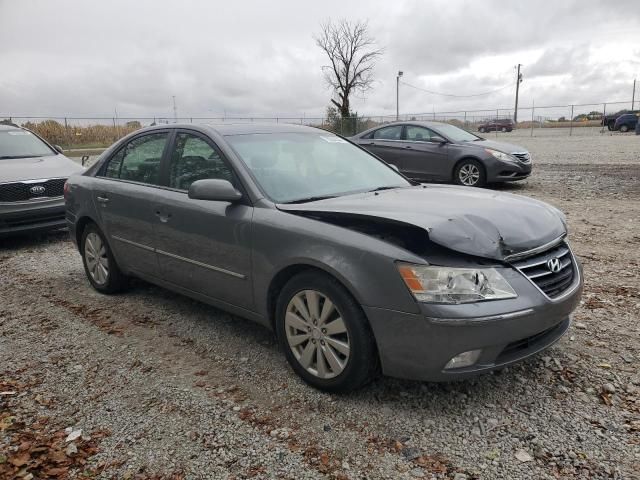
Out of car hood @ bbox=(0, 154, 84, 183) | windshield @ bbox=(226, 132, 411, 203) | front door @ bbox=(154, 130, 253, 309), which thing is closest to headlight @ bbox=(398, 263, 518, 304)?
windshield @ bbox=(226, 132, 411, 203)

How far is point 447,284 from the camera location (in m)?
2.61

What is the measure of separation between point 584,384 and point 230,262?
229 cm

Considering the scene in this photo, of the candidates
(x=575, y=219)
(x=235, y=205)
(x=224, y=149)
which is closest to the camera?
(x=235, y=205)

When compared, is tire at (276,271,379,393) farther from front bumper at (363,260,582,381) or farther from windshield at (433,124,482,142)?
windshield at (433,124,482,142)

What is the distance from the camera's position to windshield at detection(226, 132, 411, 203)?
3527mm

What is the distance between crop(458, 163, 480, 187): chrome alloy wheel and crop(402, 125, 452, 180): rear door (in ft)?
0.89

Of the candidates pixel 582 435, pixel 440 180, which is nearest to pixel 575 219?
pixel 440 180

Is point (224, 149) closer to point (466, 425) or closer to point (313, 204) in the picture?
point (313, 204)

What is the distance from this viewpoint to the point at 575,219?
24.6ft

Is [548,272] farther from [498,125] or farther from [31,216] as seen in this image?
[498,125]

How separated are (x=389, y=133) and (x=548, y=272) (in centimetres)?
928

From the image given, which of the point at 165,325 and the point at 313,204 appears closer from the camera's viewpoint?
the point at 313,204

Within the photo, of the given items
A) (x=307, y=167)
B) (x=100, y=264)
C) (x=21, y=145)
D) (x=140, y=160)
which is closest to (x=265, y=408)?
(x=307, y=167)

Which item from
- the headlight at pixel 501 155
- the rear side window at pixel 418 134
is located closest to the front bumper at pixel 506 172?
the headlight at pixel 501 155
